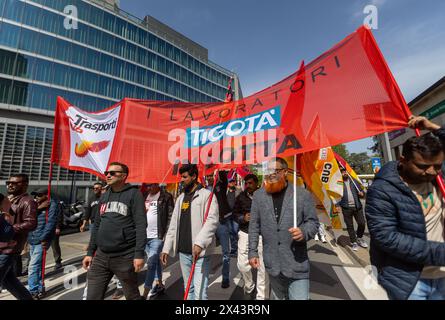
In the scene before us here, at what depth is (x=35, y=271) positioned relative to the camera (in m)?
3.84

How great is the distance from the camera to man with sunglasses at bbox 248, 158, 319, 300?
2162 millimetres

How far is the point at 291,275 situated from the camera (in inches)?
84.4

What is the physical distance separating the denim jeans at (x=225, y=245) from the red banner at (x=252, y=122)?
1725 mm

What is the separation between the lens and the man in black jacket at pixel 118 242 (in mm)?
2564

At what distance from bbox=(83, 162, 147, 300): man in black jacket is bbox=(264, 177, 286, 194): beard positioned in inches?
57.1

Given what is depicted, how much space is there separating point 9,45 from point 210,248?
31.6 metres

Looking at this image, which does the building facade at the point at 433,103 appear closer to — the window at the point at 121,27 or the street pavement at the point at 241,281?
the street pavement at the point at 241,281

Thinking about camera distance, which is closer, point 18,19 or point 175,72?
point 18,19

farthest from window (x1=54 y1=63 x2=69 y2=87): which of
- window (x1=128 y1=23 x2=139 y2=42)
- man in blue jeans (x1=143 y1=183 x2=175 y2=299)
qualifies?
man in blue jeans (x1=143 y1=183 x2=175 y2=299)

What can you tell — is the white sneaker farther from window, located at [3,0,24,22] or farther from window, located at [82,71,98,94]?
window, located at [3,0,24,22]

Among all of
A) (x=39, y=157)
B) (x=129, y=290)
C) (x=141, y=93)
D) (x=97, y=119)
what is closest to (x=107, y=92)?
(x=141, y=93)

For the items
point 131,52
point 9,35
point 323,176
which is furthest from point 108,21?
point 323,176

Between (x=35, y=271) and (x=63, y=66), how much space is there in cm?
2995
